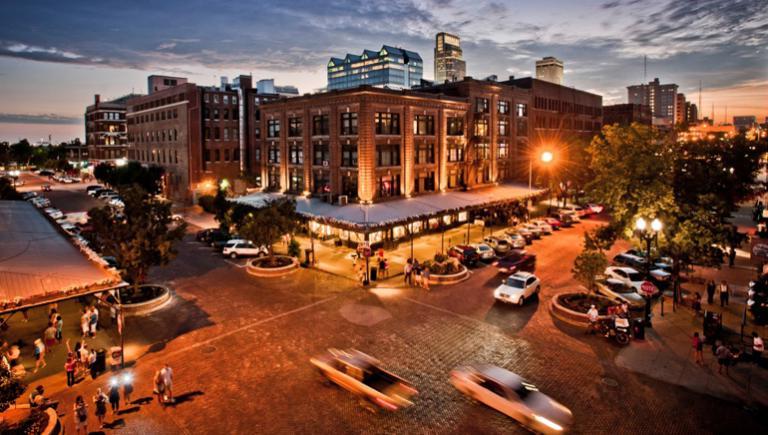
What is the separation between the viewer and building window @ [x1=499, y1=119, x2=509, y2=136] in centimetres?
5778

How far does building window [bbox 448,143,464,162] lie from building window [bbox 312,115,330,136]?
1359 centimetres

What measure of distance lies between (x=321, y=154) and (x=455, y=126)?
15.0 m

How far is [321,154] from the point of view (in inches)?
1777

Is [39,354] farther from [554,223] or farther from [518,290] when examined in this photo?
[554,223]

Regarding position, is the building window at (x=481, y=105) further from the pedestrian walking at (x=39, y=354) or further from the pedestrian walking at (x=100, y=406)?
the pedestrian walking at (x=100, y=406)

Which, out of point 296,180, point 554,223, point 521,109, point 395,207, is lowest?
point 554,223

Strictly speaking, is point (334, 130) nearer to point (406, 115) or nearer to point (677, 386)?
point (406, 115)

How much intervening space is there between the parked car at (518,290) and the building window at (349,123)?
2166 cm

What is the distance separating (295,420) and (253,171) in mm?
58832

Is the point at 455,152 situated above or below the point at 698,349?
above

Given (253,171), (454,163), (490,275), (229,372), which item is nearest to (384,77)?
(253,171)

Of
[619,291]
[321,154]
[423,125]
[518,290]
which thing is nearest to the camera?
[518,290]

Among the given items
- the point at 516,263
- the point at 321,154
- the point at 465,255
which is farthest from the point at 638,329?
the point at 321,154

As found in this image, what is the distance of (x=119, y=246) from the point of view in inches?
981
